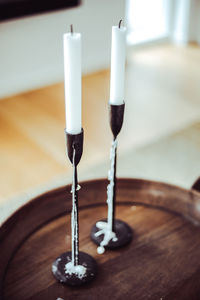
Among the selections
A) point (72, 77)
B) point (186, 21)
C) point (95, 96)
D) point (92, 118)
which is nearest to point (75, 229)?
point (72, 77)

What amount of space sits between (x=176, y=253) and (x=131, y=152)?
1295 mm

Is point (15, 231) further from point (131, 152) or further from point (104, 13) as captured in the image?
point (104, 13)

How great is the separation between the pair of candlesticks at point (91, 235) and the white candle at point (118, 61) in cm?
3

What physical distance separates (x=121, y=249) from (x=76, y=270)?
0.13 m

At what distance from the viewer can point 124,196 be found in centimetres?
112

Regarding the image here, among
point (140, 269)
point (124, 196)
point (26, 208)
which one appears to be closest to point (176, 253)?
point (140, 269)

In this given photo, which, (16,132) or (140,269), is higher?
(140,269)

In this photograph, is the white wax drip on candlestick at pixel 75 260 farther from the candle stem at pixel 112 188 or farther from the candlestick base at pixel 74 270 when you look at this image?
the candle stem at pixel 112 188

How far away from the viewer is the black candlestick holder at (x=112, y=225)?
3.11 feet

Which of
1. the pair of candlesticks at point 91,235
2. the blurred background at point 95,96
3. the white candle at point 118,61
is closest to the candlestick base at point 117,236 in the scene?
the pair of candlesticks at point 91,235

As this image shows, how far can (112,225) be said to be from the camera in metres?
1.01

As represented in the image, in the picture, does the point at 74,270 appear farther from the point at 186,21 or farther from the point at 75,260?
the point at 186,21

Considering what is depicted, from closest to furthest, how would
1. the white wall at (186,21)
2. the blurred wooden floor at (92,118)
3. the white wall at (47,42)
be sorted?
the blurred wooden floor at (92,118) → the white wall at (47,42) → the white wall at (186,21)

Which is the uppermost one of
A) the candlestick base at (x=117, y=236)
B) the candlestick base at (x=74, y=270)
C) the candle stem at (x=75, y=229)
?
the candle stem at (x=75, y=229)
